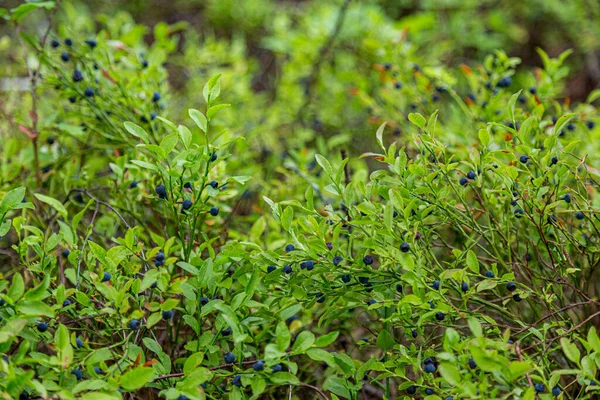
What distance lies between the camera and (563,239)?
1.24 metres

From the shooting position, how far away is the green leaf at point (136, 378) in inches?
35.6

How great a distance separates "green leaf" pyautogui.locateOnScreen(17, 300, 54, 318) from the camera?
3.06 feet

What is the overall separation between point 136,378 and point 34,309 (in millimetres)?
192

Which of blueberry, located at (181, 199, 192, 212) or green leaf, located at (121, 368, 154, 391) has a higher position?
blueberry, located at (181, 199, 192, 212)

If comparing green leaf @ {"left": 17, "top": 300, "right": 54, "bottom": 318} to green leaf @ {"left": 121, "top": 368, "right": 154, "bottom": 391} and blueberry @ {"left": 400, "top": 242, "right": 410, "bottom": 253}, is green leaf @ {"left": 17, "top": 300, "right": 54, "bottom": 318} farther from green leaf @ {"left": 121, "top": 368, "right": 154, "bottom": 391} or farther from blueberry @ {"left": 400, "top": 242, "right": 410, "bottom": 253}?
blueberry @ {"left": 400, "top": 242, "right": 410, "bottom": 253}

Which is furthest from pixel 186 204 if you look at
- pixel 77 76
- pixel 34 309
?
pixel 77 76

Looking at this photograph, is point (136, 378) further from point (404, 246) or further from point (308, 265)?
point (404, 246)

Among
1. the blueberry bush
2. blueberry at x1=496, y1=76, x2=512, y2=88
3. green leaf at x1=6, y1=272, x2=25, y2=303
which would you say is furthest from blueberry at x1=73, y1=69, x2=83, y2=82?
blueberry at x1=496, y1=76, x2=512, y2=88

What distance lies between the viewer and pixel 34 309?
0.94 meters

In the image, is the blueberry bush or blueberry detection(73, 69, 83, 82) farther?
blueberry detection(73, 69, 83, 82)

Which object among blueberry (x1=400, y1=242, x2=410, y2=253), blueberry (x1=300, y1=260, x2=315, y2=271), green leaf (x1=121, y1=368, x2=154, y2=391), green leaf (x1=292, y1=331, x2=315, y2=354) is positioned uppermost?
blueberry (x1=400, y1=242, x2=410, y2=253)

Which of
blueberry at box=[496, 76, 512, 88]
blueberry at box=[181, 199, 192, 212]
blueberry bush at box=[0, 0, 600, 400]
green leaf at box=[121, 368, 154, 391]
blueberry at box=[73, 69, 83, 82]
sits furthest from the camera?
blueberry at box=[496, 76, 512, 88]

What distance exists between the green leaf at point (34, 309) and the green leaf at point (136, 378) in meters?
0.15

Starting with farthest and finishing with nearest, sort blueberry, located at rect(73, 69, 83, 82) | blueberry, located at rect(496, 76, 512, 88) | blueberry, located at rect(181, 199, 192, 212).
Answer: blueberry, located at rect(496, 76, 512, 88), blueberry, located at rect(73, 69, 83, 82), blueberry, located at rect(181, 199, 192, 212)
